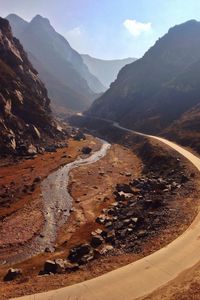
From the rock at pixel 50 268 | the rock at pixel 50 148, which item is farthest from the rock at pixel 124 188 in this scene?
the rock at pixel 50 148

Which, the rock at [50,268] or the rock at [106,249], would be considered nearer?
the rock at [50,268]

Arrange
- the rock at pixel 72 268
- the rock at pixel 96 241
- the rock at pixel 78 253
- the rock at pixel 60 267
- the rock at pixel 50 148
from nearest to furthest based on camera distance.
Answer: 1. the rock at pixel 72 268
2. the rock at pixel 60 267
3. the rock at pixel 78 253
4. the rock at pixel 96 241
5. the rock at pixel 50 148

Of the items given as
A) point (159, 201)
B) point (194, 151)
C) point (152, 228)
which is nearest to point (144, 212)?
point (159, 201)

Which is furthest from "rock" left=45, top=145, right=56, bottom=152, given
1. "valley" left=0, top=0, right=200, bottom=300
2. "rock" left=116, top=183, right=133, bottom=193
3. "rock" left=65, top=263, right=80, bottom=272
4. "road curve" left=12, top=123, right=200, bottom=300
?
"road curve" left=12, top=123, right=200, bottom=300

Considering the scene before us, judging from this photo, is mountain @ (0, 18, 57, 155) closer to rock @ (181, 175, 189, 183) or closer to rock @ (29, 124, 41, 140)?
rock @ (29, 124, 41, 140)

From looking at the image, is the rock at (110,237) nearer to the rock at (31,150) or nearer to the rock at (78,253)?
the rock at (78,253)

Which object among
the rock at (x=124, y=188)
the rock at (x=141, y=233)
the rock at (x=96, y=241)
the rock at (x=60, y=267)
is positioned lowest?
the rock at (x=60, y=267)

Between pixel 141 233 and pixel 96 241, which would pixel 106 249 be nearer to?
pixel 96 241

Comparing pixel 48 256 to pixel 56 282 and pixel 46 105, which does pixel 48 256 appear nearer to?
pixel 56 282
